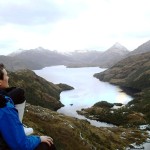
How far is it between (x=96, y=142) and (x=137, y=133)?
2703 centimetres

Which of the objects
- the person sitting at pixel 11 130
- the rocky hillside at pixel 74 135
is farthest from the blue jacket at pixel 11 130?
the rocky hillside at pixel 74 135

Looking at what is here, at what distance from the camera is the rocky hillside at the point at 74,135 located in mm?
57719

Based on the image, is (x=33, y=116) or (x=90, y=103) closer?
(x=33, y=116)

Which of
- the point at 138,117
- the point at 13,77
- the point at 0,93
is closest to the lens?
the point at 0,93

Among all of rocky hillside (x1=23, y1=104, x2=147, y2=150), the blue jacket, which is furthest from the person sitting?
rocky hillside (x1=23, y1=104, x2=147, y2=150)

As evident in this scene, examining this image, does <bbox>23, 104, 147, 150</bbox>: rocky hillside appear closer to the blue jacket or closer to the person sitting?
the person sitting

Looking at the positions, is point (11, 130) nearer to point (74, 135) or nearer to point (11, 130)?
point (11, 130)

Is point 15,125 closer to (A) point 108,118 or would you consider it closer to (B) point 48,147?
(B) point 48,147

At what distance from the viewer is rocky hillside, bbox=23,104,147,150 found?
57719mm

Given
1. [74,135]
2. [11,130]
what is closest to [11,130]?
[11,130]

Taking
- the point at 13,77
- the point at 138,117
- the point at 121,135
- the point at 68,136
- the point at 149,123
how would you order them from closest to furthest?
1. the point at 68,136
2. the point at 121,135
3. the point at 149,123
4. the point at 138,117
5. the point at 13,77

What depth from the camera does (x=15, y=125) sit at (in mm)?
7480

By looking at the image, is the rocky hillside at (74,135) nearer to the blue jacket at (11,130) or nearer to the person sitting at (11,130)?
the person sitting at (11,130)

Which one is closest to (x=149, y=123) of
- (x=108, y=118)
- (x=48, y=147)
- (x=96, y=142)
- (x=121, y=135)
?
(x=108, y=118)
